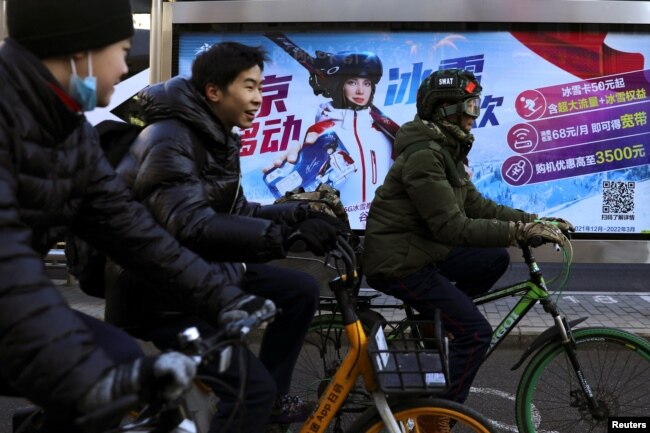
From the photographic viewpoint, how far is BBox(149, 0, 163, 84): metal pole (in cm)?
802

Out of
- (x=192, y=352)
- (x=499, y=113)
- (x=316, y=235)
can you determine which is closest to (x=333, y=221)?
(x=316, y=235)

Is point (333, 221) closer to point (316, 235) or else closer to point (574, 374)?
point (316, 235)

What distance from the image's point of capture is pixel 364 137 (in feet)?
26.6

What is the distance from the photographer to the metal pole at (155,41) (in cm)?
802

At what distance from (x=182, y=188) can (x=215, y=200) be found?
0.27m

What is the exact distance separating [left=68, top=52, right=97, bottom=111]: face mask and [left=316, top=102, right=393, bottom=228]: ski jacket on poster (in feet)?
21.0

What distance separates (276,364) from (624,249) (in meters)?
5.75

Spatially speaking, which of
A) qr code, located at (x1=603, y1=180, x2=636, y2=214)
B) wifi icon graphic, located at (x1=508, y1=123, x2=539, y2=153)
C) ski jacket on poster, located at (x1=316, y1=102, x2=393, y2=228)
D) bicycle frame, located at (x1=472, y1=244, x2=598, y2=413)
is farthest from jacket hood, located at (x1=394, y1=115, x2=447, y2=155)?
qr code, located at (x1=603, y1=180, x2=636, y2=214)

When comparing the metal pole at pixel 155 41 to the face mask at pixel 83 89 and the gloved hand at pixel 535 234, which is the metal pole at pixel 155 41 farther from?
the face mask at pixel 83 89

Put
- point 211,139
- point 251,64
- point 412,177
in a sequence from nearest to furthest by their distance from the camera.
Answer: point 211,139, point 251,64, point 412,177

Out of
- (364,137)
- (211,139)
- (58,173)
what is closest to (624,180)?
(364,137)

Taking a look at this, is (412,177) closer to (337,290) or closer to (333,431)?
(337,290)

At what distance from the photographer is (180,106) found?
8.58 ft

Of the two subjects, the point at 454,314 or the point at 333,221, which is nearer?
the point at 333,221
